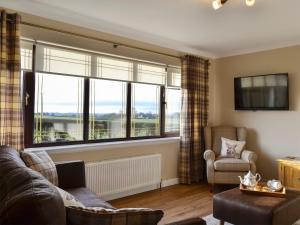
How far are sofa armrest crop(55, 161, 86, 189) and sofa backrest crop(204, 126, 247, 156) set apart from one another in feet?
8.53

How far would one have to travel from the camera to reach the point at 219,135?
4.64 meters

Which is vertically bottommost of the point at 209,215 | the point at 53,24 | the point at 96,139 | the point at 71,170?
the point at 209,215

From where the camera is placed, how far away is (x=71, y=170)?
2.61 m

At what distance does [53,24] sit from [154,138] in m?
2.22

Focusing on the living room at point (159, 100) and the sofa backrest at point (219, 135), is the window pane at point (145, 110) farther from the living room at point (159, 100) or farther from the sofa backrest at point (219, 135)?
the sofa backrest at point (219, 135)

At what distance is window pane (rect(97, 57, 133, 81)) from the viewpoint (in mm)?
3510

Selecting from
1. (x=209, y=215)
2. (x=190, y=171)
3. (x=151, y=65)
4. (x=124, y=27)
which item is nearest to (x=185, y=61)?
(x=151, y=65)

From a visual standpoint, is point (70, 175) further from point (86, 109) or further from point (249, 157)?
point (249, 157)

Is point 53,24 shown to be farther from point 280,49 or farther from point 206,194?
point 280,49

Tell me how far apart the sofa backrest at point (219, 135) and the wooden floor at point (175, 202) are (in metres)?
0.79

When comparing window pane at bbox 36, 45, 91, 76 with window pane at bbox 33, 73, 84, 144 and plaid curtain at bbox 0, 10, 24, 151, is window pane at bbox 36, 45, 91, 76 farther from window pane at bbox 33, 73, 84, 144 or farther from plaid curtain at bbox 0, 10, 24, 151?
plaid curtain at bbox 0, 10, 24, 151

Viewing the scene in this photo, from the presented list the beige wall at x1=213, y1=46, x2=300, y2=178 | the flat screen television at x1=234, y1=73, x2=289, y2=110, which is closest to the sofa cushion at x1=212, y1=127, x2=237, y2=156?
the beige wall at x1=213, y1=46, x2=300, y2=178

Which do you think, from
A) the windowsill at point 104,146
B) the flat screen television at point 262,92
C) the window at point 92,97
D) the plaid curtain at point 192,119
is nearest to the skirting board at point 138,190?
the plaid curtain at point 192,119

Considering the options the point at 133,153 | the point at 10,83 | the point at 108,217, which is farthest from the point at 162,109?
the point at 108,217
